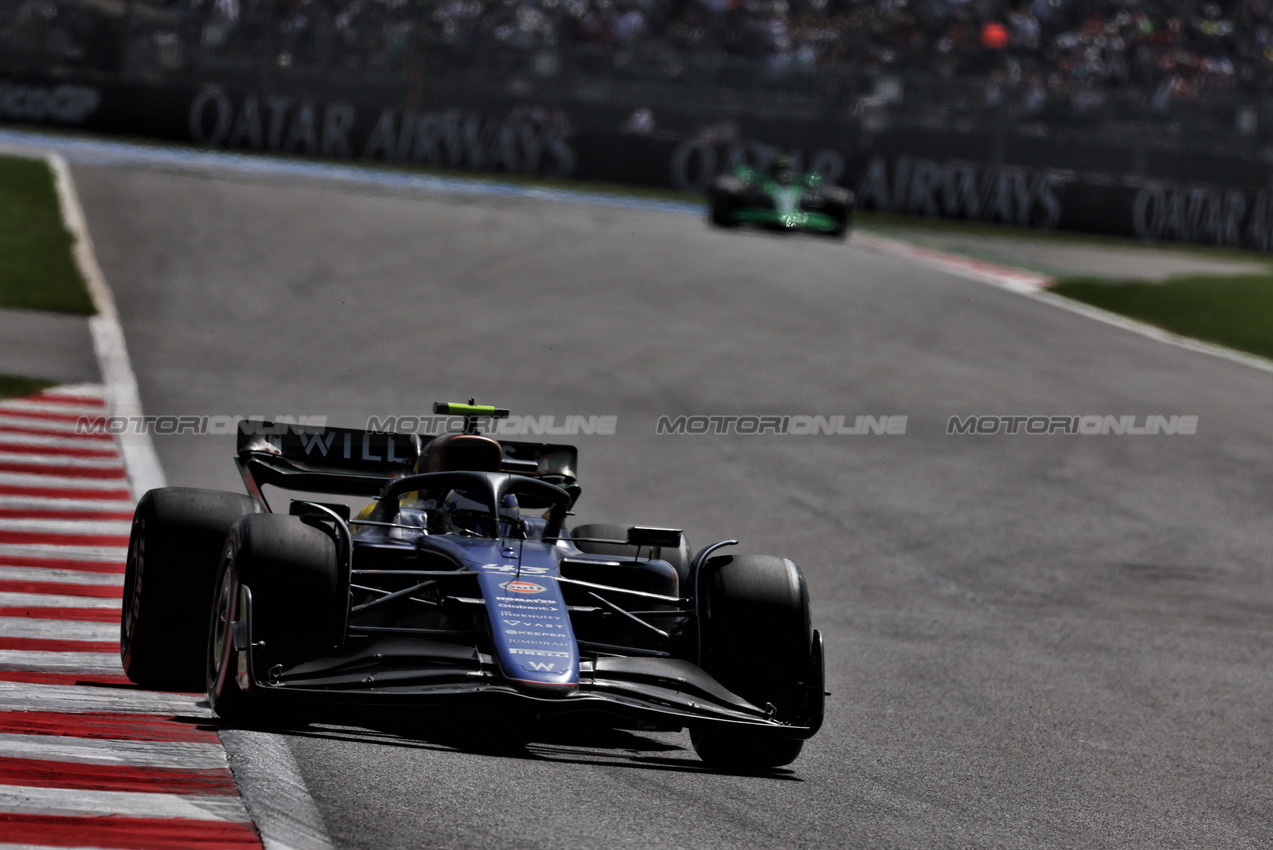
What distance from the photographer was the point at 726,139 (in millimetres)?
28641

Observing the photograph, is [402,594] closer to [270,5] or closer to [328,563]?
[328,563]

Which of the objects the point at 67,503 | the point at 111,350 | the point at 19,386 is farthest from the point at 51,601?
the point at 111,350

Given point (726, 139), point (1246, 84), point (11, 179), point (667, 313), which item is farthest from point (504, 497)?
point (1246, 84)

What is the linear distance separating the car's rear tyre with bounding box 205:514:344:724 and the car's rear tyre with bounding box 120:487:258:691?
53cm

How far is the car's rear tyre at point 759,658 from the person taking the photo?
6.06 metres

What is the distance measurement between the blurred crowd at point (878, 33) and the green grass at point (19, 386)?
16.1 meters

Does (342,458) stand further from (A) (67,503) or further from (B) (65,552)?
(A) (67,503)

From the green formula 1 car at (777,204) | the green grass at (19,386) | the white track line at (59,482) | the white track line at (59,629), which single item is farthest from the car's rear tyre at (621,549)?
the green formula 1 car at (777,204)

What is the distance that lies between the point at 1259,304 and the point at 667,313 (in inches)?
339

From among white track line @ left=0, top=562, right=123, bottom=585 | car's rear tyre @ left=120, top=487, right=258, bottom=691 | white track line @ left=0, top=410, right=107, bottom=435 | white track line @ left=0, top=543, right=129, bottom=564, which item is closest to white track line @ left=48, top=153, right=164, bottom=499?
white track line @ left=0, top=410, right=107, bottom=435

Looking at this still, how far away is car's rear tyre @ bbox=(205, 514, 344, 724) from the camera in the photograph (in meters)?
5.60

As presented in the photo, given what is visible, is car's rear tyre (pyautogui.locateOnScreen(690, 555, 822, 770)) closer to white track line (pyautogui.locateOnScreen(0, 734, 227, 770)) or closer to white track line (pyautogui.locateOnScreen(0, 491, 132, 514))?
white track line (pyautogui.locateOnScreen(0, 734, 227, 770))

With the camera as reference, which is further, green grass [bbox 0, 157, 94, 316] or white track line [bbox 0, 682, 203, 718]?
green grass [bbox 0, 157, 94, 316]

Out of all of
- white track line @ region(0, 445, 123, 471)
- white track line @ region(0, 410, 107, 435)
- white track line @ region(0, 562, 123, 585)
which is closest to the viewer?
white track line @ region(0, 562, 123, 585)
